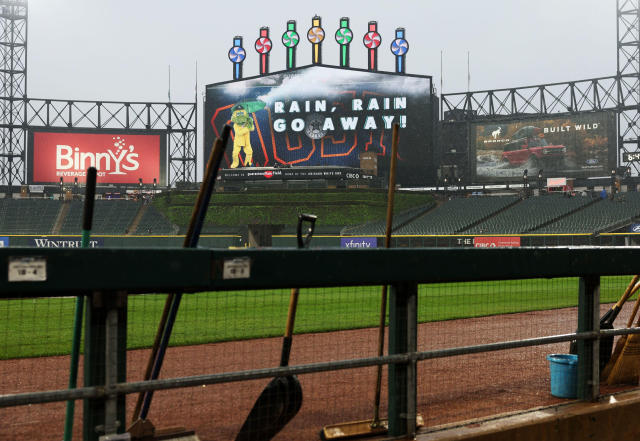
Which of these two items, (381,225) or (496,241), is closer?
(496,241)

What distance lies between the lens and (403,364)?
11.5 ft

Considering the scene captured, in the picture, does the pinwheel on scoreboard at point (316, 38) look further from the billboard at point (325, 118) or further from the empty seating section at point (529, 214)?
the empty seating section at point (529, 214)

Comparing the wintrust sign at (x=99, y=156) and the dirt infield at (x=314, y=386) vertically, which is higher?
the wintrust sign at (x=99, y=156)

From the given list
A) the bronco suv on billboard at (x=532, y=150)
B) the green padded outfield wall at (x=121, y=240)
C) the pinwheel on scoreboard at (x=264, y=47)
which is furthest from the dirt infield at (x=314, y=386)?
the pinwheel on scoreboard at (x=264, y=47)

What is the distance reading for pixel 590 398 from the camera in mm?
4527

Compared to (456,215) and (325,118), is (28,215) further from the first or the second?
(456,215)

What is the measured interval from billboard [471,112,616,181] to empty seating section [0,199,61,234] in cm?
3630

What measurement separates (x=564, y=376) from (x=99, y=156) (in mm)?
65042

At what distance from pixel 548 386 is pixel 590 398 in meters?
1.60

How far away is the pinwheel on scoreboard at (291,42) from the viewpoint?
6141cm

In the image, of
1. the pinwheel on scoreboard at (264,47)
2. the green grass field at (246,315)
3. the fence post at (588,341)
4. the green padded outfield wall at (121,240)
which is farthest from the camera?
the pinwheel on scoreboard at (264,47)

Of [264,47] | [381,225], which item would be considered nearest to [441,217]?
[381,225]

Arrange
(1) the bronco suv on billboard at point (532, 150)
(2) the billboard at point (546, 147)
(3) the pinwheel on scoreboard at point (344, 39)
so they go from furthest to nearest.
A: (3) the pinwheel on scoreboard at point (344, 39)
(1) the bronco suv on billboard at point (532, 150)
(2) the billboard at point (546, 147)

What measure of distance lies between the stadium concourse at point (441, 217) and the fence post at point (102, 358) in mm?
41149
